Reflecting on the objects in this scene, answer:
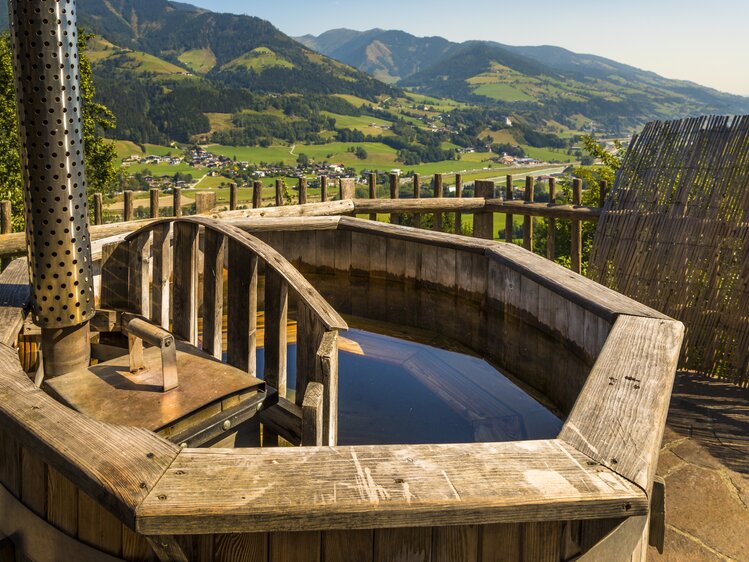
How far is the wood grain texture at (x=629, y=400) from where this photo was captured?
1735 millimetres

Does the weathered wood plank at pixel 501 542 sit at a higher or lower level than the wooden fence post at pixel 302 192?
lower

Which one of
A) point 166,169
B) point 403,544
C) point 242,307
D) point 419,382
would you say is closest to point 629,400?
point 403,544

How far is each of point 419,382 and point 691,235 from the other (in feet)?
8.55

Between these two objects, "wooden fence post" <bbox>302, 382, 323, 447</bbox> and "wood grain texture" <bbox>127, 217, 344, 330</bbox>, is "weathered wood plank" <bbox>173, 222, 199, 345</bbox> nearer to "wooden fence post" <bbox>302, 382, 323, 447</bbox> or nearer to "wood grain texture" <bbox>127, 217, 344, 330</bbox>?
"wood grain texture" <bbox>127, 217, 344, 330</bbox>

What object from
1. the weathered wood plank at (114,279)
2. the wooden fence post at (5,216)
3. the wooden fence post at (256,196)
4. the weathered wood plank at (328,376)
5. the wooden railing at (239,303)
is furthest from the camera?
the wooden fence post at (256,196)

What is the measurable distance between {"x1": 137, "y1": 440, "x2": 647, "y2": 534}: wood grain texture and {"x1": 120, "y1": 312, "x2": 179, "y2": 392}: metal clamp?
0.62 m

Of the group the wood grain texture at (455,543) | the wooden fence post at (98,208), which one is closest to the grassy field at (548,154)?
the wooden fence post at (98,208)

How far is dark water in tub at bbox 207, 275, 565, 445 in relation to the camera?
115 inches

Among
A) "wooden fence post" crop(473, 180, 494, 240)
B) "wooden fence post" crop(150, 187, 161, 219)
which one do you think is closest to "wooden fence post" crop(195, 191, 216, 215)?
"wooden fence post" crop(150, 187, 161, 219)

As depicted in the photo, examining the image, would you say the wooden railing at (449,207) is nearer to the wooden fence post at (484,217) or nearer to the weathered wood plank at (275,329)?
the wooden fence post at (484,217)

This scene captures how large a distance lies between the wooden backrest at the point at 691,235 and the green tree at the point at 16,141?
15.4 metres

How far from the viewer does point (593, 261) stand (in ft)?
18.2

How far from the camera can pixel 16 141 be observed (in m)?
19.5

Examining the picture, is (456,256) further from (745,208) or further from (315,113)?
(315,113)
